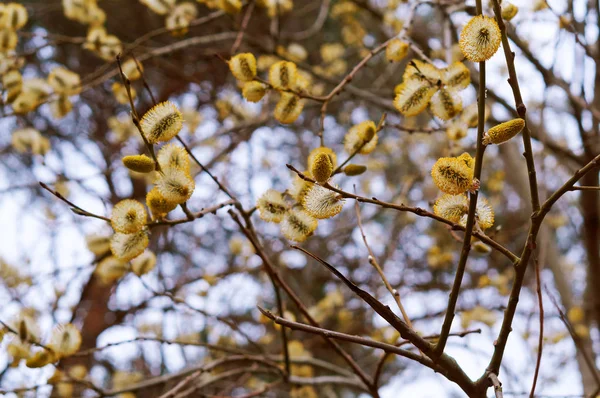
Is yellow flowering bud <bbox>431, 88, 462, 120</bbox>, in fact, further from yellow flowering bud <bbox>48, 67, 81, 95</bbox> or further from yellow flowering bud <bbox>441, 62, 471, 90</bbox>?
yellow flowering bud <bbox>48, 67, 81, 95</bbox>

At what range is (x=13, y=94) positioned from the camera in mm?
1686

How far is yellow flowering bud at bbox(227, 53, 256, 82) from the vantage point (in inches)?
46.6

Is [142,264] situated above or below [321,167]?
above

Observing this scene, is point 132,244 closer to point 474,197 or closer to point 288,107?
point 288,107

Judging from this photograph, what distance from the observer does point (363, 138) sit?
1134 mm

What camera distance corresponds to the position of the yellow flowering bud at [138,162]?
3.01 ft

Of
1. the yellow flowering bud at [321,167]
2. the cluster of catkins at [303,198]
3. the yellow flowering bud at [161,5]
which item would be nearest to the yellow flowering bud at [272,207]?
the cluster of catkins at [303,198]

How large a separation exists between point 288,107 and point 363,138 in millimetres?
212

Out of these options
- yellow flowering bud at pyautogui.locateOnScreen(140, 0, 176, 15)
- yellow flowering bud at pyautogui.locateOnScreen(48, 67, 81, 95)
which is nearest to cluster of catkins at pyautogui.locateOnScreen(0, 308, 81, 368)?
yellow flowering bud at pyautogui.locateOnScreen(48, 67, 81, 95)

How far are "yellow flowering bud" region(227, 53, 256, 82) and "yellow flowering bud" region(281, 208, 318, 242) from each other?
35 centimetres

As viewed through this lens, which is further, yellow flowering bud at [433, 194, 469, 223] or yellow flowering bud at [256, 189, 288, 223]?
yellow flowering bud at [256, 189, 288, 223]

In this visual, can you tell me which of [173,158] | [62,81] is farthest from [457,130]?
[62,81]

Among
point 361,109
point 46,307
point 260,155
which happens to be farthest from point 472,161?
point 361,109

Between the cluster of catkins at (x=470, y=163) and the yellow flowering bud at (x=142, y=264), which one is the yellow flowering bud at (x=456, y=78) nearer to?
the cluster of catkins at (x=470, y=163)
